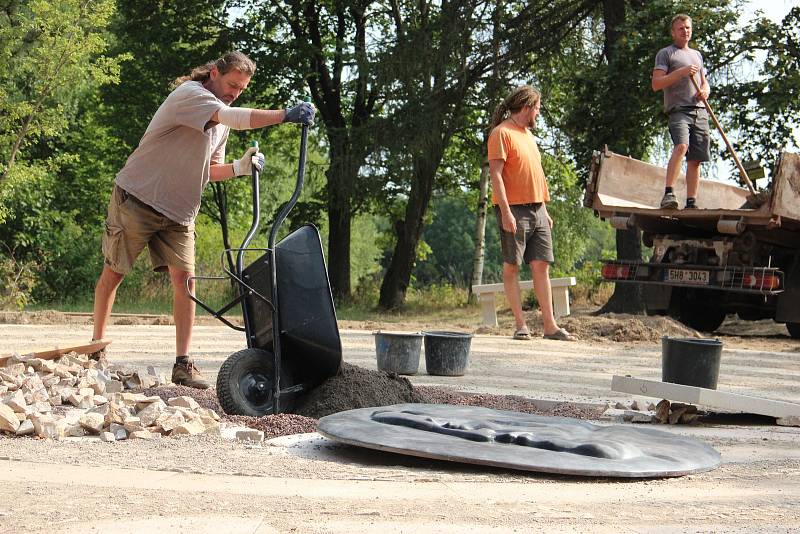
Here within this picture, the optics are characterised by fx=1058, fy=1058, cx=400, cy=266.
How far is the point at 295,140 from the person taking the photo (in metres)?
25.4

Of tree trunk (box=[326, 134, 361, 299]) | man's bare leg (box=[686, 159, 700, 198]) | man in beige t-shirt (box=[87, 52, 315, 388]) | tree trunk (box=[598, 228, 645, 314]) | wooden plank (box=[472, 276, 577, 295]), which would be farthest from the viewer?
tree trunk (box=[326, 134, 361, 299])

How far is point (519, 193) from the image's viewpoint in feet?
27.8

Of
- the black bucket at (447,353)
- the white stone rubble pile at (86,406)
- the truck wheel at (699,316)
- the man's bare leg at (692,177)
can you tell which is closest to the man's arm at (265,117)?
the white stone rubble pile at (86,406)

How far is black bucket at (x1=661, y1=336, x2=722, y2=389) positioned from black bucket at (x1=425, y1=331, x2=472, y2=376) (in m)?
1.67

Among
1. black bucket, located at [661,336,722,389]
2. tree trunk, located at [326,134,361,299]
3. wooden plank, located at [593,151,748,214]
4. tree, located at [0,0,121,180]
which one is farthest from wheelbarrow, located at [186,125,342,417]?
tree, located at [0,0,121,180]

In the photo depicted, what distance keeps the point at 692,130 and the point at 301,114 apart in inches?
214

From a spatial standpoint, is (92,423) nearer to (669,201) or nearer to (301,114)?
(301,114)

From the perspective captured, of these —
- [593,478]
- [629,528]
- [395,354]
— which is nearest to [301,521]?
[629,528]

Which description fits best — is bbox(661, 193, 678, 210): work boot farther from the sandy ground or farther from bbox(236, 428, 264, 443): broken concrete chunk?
bbox(236, 428, 264, 443): broken concrete chunk

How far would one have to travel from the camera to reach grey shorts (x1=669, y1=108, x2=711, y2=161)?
877 centimetres

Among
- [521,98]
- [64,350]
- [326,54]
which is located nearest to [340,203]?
[326,54]

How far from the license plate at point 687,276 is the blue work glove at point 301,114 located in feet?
22.6

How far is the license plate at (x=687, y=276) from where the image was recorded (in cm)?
1041

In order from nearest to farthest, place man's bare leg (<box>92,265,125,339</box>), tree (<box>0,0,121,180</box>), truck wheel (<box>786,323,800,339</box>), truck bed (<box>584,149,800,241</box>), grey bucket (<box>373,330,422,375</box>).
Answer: man's bare leg (<box>92,265,125,339</box>) → grey bucket (<box>373,330,422,375</box>) → truck bed (<box>584,149,800,241</box>) → truck wheel (<box>786,323,800,339</box>) → tree (<box>0,0,121,180</box>)
